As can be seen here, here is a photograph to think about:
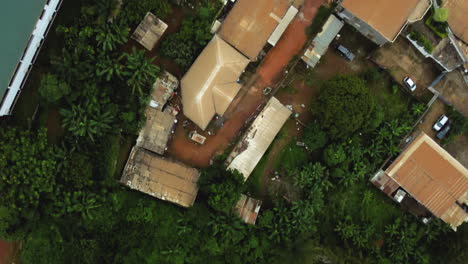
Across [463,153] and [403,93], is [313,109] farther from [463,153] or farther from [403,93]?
[463,153]

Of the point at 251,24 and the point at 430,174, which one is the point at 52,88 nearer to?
the point at 251,24

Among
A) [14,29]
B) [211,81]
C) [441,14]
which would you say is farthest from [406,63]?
[14,29]

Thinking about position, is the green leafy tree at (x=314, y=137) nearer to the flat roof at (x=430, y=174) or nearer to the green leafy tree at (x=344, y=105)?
the green leafy tree at (x=344, y=105)

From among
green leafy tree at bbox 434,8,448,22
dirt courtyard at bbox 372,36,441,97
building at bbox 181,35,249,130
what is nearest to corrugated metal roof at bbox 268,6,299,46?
building at bbox 181,35,249,130

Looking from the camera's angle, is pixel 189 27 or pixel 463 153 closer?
pixel 189 27

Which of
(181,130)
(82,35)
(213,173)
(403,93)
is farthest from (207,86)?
(403,93)

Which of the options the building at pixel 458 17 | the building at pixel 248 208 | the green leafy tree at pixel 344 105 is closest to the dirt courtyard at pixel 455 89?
the building at pixel 458 17
